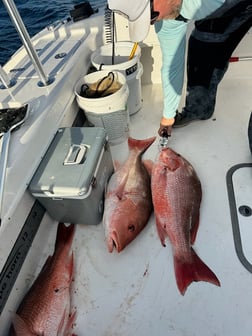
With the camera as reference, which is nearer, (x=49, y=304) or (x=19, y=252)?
(x=49, y=304)

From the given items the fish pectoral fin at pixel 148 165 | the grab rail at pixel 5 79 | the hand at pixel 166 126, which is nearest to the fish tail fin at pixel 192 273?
the fish pectoral fin at pixel 148 165

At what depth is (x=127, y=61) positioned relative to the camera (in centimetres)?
204

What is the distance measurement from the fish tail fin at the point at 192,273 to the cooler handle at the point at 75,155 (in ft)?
2.38

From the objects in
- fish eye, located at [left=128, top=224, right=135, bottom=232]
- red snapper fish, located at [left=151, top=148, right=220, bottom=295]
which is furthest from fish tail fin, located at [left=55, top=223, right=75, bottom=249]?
red snapper fish, located at [left=151, top=148, right=220, bottom=295]

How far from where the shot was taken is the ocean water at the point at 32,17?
4.89m

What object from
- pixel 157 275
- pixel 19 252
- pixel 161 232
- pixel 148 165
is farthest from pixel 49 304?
pixel 148 165

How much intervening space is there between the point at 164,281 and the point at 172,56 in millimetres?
1285

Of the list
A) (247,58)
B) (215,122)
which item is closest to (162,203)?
(215,122)

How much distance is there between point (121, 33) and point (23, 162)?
148cm

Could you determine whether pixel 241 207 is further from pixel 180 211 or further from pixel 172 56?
pixel 172 56

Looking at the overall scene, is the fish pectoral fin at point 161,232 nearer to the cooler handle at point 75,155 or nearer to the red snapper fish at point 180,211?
the red snapper fish at point 180,211

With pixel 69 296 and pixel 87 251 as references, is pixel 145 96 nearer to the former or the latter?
pixel 87 251

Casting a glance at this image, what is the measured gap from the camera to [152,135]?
6.79 ft

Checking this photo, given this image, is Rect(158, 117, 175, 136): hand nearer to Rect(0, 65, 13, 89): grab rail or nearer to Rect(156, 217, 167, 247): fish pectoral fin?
Rect(156, 217, 167, 247): fish pectoral fin
